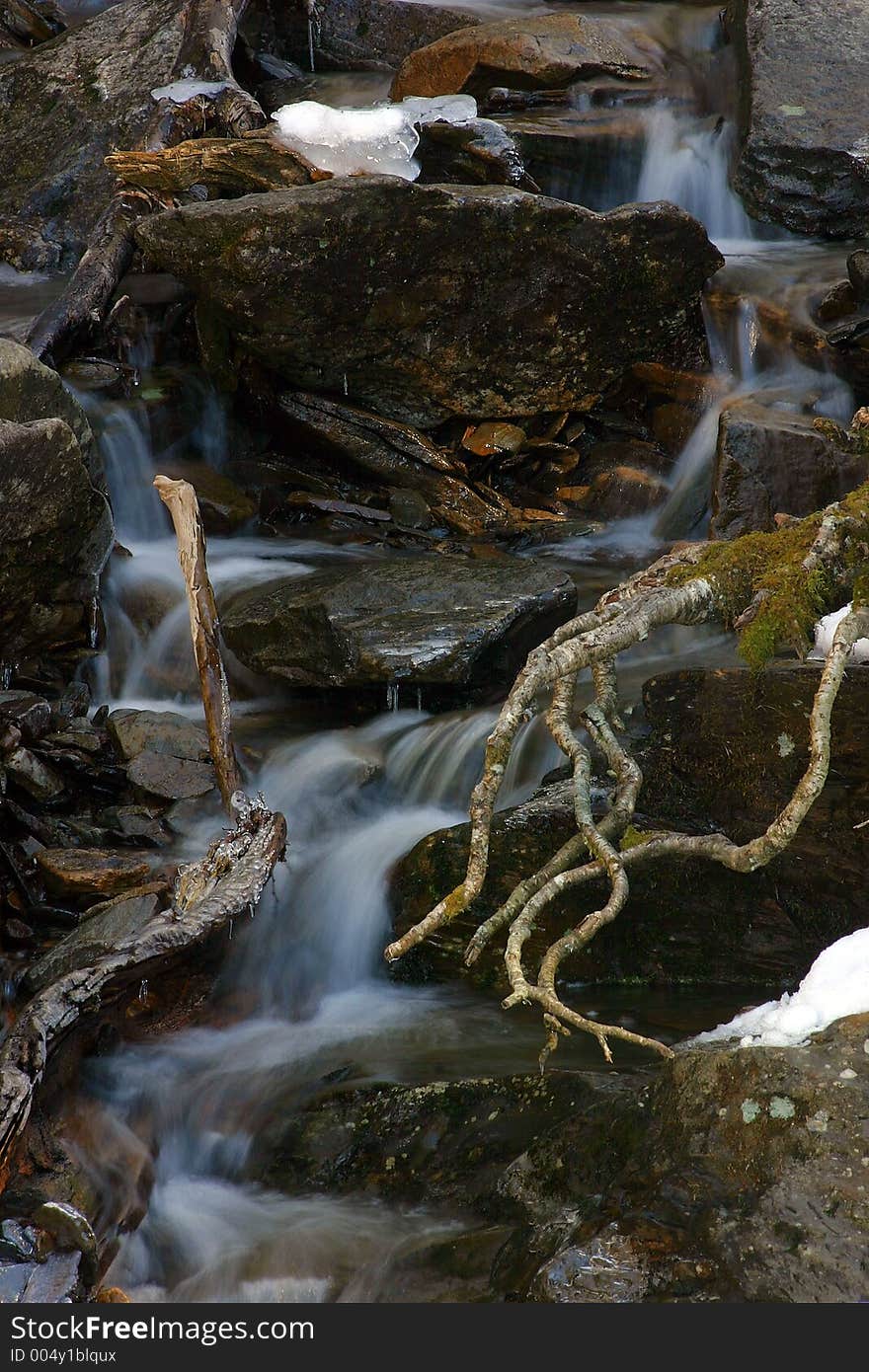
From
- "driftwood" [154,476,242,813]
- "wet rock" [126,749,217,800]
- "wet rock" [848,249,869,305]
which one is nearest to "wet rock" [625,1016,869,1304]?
"driftwood" [154,476,242,813]

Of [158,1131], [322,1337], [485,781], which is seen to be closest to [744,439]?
[485,781]

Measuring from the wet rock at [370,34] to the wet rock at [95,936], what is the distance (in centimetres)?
1098

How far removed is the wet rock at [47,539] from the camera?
6137 mm

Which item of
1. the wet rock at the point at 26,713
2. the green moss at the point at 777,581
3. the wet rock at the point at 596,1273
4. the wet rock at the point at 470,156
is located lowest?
the wet rock at the point at 26,713

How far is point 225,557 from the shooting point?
25.8 ft

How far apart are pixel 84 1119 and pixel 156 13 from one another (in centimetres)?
1109

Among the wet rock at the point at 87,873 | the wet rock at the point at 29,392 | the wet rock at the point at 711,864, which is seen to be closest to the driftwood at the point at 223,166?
the wet rock at the point at 29,392

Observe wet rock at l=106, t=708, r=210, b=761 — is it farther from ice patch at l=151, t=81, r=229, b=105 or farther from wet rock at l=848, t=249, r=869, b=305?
ice patch at l=151, t=81, r=229, b=105

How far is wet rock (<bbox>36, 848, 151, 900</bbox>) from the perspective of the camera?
5.09 metres

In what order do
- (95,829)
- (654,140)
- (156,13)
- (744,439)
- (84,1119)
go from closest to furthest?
(84,1119)
(95,829)
(744,439)
(654,140)
(156,13)

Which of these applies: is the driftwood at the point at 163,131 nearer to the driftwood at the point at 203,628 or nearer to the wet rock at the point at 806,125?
the driftwood at the point at 203,628

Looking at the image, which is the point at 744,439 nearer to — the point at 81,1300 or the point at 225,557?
the point at 225,557

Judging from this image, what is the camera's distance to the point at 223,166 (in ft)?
28.3

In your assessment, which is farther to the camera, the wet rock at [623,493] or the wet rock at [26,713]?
the wet rock at [623,493]
